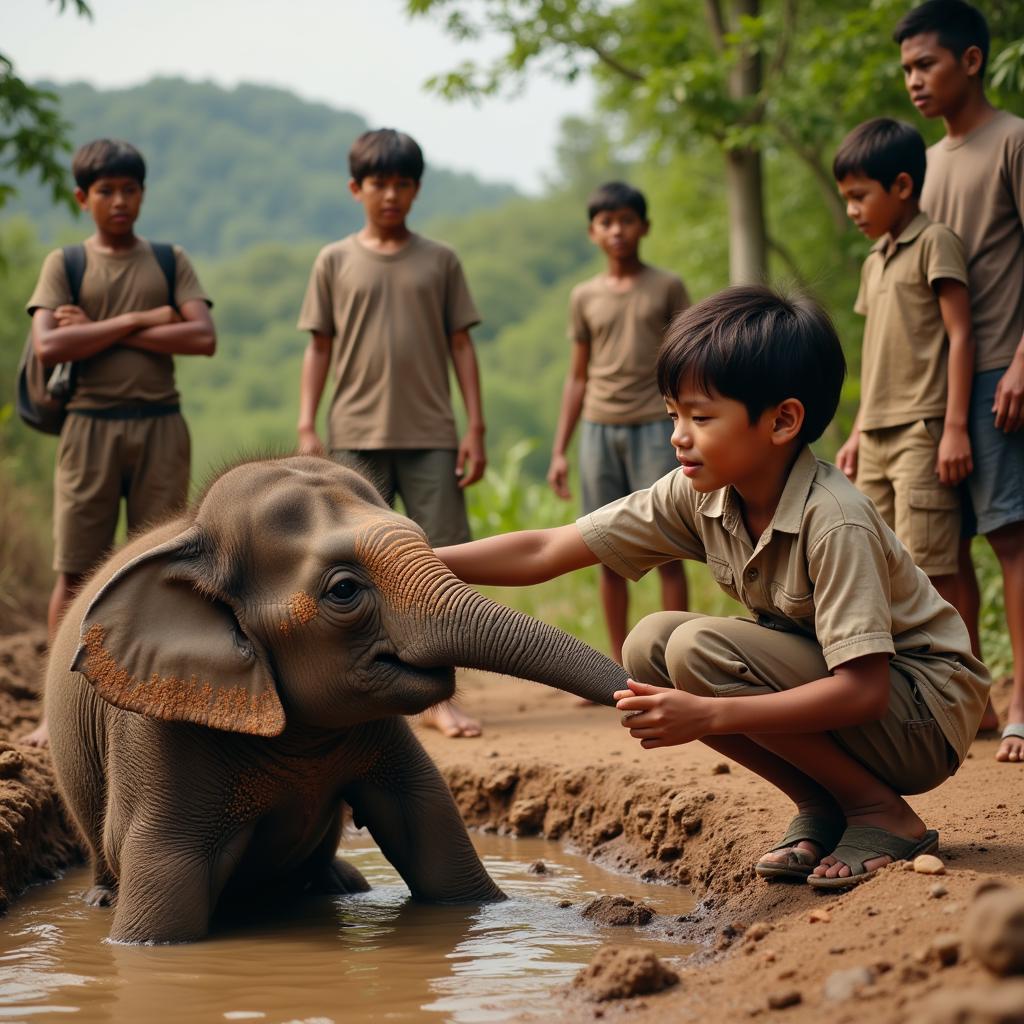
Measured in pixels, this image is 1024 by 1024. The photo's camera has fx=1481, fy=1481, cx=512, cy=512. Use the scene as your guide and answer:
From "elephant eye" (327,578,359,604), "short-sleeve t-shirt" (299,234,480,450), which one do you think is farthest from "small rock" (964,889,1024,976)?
"short-sleeve t-shirt" (299,234,480,450)

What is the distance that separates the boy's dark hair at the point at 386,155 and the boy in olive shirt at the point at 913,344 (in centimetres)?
239

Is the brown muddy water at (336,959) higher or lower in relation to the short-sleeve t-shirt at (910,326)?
lower

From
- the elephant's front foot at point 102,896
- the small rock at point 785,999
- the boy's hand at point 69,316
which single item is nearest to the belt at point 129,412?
the boy's hand at point 69,316

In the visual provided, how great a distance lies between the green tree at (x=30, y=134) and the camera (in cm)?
1066

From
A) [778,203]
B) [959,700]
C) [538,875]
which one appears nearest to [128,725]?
[538,875]

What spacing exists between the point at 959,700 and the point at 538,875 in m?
1.94

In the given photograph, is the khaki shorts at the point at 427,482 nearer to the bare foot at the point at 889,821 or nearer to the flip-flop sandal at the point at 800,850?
the flip-flop sandal at the point at 800,850

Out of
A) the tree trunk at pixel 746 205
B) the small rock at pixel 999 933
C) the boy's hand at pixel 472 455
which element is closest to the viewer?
the small rock at pixel 999 933

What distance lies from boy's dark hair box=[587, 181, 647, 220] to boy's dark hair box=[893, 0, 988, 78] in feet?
8.11

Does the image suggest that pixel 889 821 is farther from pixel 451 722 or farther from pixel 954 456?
pixel 451 722

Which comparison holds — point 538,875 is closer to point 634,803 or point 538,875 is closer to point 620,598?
point 634,803

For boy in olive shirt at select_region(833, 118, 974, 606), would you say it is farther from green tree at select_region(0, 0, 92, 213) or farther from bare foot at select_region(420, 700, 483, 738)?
green tree at select_region(0, 0, 92, 213)

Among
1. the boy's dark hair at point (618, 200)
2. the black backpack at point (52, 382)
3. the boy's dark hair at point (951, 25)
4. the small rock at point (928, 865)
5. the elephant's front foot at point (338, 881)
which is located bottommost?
the elephant's front foot at point (338, 881)

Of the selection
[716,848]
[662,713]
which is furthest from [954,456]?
[662,713]
